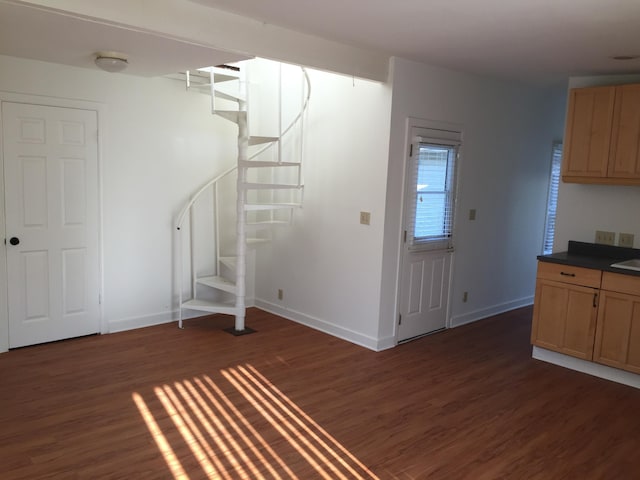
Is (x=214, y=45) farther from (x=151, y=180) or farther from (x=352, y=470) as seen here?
(x=352, y=470)

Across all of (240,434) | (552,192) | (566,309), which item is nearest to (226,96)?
(240,434)

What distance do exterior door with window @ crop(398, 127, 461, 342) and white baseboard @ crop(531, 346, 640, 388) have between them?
1054mm

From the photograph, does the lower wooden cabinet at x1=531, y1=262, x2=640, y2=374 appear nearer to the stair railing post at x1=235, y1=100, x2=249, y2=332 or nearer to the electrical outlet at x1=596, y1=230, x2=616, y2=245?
the electrical outlet at x1=596, y1=230, x2=616, y2=245

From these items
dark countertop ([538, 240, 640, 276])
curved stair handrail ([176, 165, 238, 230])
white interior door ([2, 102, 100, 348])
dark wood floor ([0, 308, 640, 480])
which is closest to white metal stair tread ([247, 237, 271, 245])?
curved stair handrail ([176, 165, 238, 230])

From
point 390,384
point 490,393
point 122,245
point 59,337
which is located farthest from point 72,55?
point 490,393

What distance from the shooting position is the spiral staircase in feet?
15.7

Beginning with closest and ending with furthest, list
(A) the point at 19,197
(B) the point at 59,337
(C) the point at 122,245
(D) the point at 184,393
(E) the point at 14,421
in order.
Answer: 1. (E) the point at 14,421
2. (D) the point at 184,393
3. (A) the point at 19,197
4. (B) the point at 59,337
5. (C) the point at 122,245

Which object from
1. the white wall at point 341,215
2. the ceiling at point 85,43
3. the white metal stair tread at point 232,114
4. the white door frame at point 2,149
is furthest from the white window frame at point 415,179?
the white door frame at point 2,149

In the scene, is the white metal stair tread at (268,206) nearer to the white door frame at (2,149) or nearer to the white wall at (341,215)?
the white wall at (341,215)

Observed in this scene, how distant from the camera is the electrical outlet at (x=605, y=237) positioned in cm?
461

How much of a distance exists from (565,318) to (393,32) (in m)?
2.74

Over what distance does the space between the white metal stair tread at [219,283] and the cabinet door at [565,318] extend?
2867 mm

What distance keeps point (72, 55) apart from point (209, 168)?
180cm

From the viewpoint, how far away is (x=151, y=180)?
16.3ft
